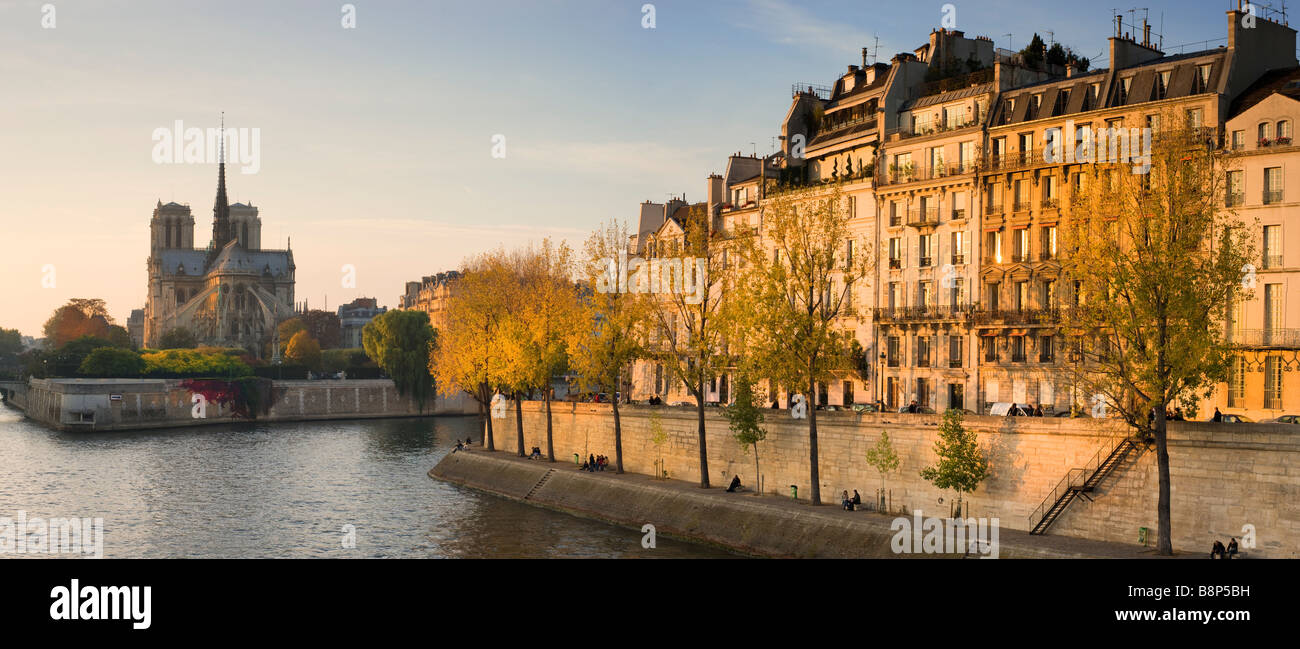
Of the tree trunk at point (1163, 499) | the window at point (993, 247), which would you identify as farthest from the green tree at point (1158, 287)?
the window at point (993, 247)

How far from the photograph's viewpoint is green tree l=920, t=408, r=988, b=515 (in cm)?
4481

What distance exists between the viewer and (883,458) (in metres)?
49.2

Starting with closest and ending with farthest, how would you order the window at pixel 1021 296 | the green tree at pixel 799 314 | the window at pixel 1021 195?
the green tree at pixel 799 314 → the window at pixel 1021 195 → the window at pixel 1021 296

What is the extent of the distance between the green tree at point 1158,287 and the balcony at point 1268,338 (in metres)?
7.15

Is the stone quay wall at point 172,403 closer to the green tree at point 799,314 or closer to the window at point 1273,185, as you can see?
the green tree at point 799,314

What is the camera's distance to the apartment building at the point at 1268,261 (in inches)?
1820

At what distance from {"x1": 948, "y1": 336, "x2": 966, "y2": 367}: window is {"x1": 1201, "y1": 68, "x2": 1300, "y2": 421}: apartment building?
14588 mm

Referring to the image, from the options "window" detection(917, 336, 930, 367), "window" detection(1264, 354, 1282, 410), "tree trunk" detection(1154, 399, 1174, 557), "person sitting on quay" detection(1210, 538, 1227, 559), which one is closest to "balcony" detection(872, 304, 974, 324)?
"window" detection(917, 336, 930, 367)

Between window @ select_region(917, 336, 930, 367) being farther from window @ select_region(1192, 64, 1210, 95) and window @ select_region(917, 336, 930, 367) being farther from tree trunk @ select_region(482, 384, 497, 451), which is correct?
tree trunk @ select_region(482, 384, 497, 451)

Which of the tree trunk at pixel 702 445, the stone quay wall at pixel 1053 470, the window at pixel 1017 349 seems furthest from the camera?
the window at pixel 1017 349

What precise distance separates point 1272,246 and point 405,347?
114 metres

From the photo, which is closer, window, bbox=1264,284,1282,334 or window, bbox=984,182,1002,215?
window, bbox=1264,284,1282,334
